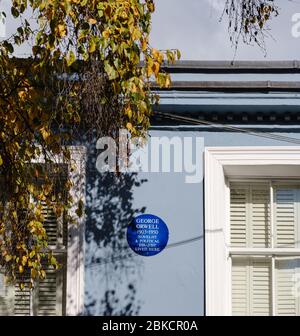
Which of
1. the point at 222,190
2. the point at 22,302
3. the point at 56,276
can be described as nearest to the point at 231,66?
the point at 222,190

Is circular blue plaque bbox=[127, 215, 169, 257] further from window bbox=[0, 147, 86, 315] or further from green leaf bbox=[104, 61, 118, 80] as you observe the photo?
green leaf bbox=[104, 61, 118, 80]

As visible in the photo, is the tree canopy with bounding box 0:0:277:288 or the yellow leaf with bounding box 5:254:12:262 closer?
the tree canopy with bounding box 0:0:277:288

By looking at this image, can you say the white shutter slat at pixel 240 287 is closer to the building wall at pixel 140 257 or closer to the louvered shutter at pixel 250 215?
the louvered shutter at pixel 250 215

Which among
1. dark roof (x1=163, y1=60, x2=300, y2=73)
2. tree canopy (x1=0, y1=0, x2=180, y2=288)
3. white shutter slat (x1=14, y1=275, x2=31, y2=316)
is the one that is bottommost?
white shutter slat (x1=14, y1=275, x2=31, y2=316)

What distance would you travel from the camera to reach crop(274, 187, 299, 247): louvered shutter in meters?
7.32

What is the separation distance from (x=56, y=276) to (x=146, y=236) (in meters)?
0.89

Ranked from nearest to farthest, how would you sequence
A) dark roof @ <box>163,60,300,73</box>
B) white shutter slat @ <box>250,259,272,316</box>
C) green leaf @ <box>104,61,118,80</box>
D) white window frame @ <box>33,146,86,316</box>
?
1. green leaf @ <box>104,61,118,80</box>
2. white window frame @ <box>33,146,86,316</box>
3. dark roof @ <box>163,60,300,73</box>
4. white shutter slat @ <box>250,259,272,316</box>

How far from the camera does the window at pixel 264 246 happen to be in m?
7.29

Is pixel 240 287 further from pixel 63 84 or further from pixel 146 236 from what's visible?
pixel 63 84

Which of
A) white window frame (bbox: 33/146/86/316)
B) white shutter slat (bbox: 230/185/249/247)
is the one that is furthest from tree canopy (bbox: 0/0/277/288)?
white shutter slat (bbox: 230/185/249/247)

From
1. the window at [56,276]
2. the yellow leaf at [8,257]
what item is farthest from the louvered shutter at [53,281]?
the yellow leaf at [8,257]

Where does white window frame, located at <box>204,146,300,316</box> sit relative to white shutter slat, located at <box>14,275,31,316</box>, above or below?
above

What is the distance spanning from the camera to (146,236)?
A: 6848mm
